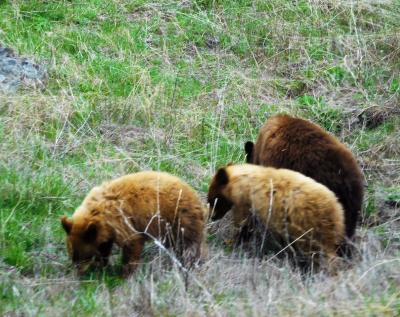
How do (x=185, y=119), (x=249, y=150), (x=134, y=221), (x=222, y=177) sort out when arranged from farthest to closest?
(x=185, y=119) → (x=249, y=150) → (x=222, y=177) → (x=134, y=221)

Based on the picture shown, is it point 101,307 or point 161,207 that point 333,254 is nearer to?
point 161,207

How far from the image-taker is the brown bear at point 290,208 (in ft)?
21.8

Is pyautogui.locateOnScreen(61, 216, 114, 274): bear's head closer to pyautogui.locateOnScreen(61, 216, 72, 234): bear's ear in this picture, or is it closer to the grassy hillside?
pyautogui.locateOnScreen(61, 216, 72, 234): bear's ear

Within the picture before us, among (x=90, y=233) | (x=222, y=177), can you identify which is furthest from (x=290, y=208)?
(x=90, y=233)

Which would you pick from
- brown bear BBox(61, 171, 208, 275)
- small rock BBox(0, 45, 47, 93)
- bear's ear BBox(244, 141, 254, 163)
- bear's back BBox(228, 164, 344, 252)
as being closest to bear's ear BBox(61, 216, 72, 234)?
brown bear BBox(61, 171, 208, 275)

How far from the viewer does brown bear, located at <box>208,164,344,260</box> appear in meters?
6.63

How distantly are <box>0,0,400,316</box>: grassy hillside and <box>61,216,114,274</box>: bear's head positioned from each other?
0.46 ft

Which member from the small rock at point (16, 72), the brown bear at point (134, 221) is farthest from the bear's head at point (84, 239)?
the small rock at point (16, 72)

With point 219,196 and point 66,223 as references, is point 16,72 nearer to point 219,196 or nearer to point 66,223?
point 219,196

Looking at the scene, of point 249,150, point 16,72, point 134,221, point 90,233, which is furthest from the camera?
point 16,72

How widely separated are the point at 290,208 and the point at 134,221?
→ 1.24 meters

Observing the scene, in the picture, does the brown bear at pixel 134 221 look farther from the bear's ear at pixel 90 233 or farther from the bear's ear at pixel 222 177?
the bear's ear at pixel 222 177

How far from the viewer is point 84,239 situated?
650cm

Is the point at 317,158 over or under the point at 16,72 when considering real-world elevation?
under
